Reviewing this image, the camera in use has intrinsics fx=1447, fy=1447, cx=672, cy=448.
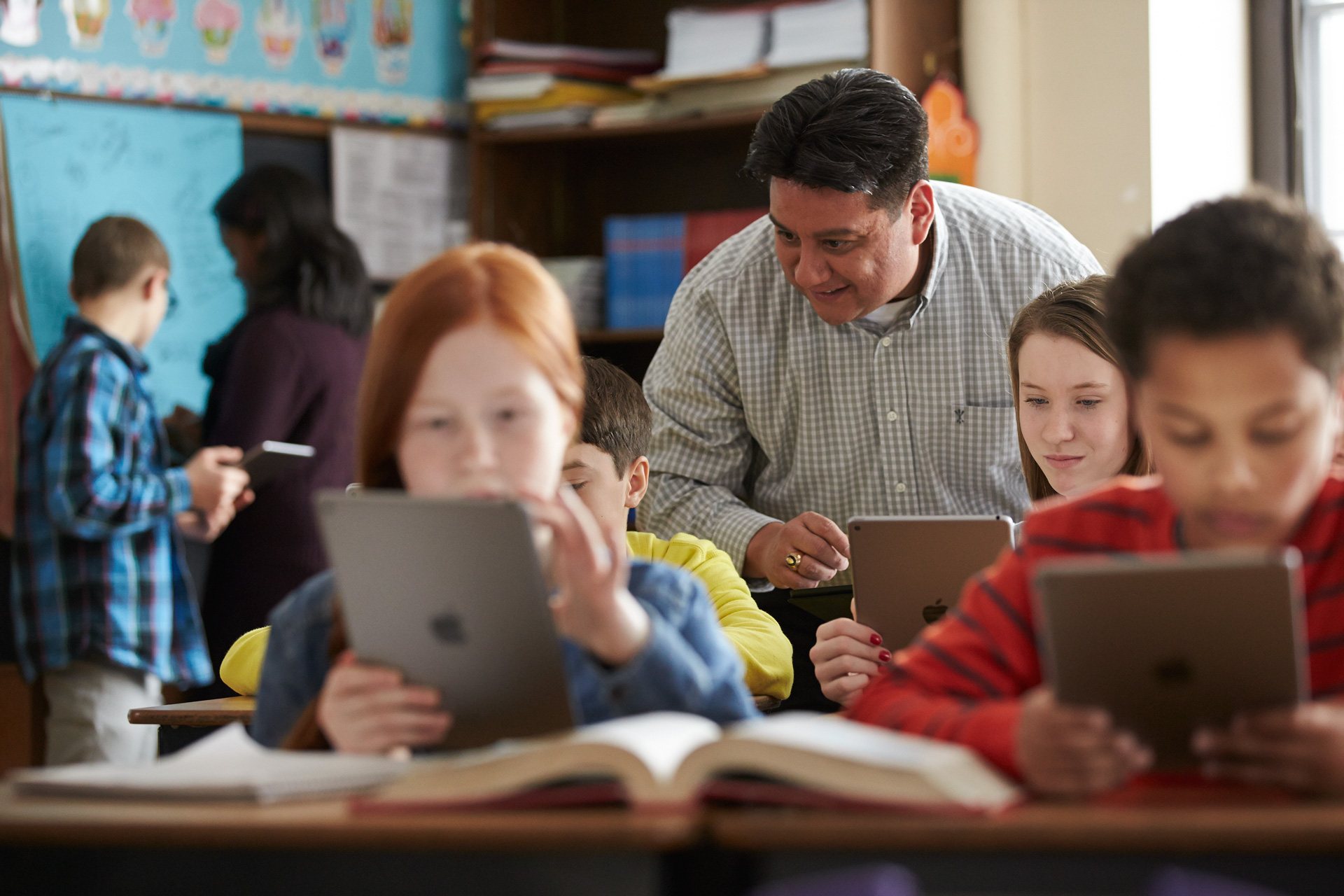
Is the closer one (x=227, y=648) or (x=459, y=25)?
(x=227, y=648)

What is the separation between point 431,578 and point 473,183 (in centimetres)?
283

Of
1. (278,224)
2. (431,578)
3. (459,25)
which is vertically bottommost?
(431,578)

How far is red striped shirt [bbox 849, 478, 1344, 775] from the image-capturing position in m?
1.00

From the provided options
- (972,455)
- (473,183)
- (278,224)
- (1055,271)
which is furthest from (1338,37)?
(278,224)

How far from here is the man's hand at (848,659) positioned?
5.28 feet

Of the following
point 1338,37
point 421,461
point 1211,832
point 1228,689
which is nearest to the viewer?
point 1211,832

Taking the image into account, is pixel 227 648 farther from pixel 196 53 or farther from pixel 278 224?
pixel 196 53

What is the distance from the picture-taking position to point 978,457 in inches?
94.3

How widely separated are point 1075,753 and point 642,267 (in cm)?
273

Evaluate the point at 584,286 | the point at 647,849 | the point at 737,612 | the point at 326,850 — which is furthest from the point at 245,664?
the point at 584,286

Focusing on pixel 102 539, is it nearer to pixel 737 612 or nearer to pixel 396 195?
pixel 396 195

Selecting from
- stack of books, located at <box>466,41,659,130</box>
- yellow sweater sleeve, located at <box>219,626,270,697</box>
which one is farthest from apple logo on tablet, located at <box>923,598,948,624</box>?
stack of books, located at <box>466,41,659,130</box>

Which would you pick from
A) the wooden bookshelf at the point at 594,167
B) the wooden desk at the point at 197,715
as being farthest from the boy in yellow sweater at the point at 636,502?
the wooden bookshelf at the point at 594,167

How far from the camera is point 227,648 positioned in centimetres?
313
